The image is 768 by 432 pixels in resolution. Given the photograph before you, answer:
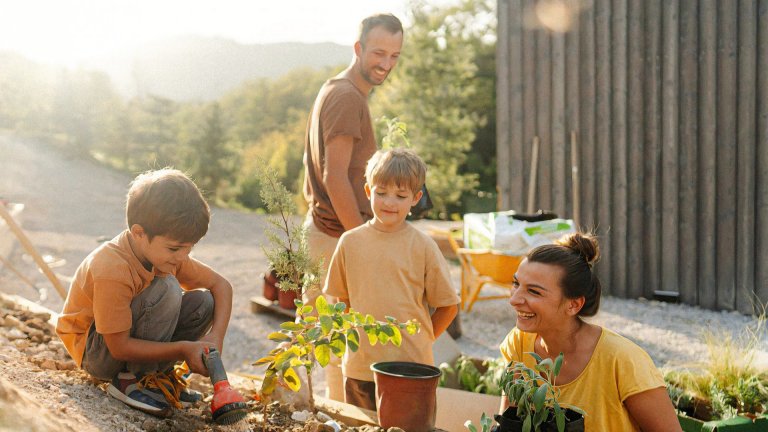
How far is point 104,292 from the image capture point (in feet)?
8.11

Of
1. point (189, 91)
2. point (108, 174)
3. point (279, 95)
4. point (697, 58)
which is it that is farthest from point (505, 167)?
point (189, 91)

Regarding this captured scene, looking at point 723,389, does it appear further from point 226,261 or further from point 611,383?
point 226,261

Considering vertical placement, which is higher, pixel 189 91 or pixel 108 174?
pixel 189 91

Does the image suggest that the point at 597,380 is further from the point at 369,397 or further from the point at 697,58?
the point at 697,58

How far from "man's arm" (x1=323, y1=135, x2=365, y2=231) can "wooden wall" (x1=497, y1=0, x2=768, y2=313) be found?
14.0 ft

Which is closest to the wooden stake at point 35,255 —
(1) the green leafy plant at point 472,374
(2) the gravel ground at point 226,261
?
(2) the gravel ground at point 226,261

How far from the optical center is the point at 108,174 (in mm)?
21547

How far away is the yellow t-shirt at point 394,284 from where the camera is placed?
2.85 m

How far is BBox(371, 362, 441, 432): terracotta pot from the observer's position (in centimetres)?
230

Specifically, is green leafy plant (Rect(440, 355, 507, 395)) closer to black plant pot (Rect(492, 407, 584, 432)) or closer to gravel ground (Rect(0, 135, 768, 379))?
gravel ground (Rect(0, 135, 768, 379))

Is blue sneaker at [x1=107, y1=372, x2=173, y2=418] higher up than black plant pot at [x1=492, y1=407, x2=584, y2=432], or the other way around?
black plant pot at [x1=492, y1=407, x2=584, y2=432]

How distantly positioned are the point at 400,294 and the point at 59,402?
121 centimetres

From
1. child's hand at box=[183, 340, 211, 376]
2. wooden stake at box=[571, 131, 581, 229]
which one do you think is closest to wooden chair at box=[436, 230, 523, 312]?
wooden stake at box=[571, 131, 581, 229]

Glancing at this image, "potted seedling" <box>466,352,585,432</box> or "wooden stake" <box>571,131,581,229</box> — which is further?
"wooden stake" <box>571,131,581,229</box>
